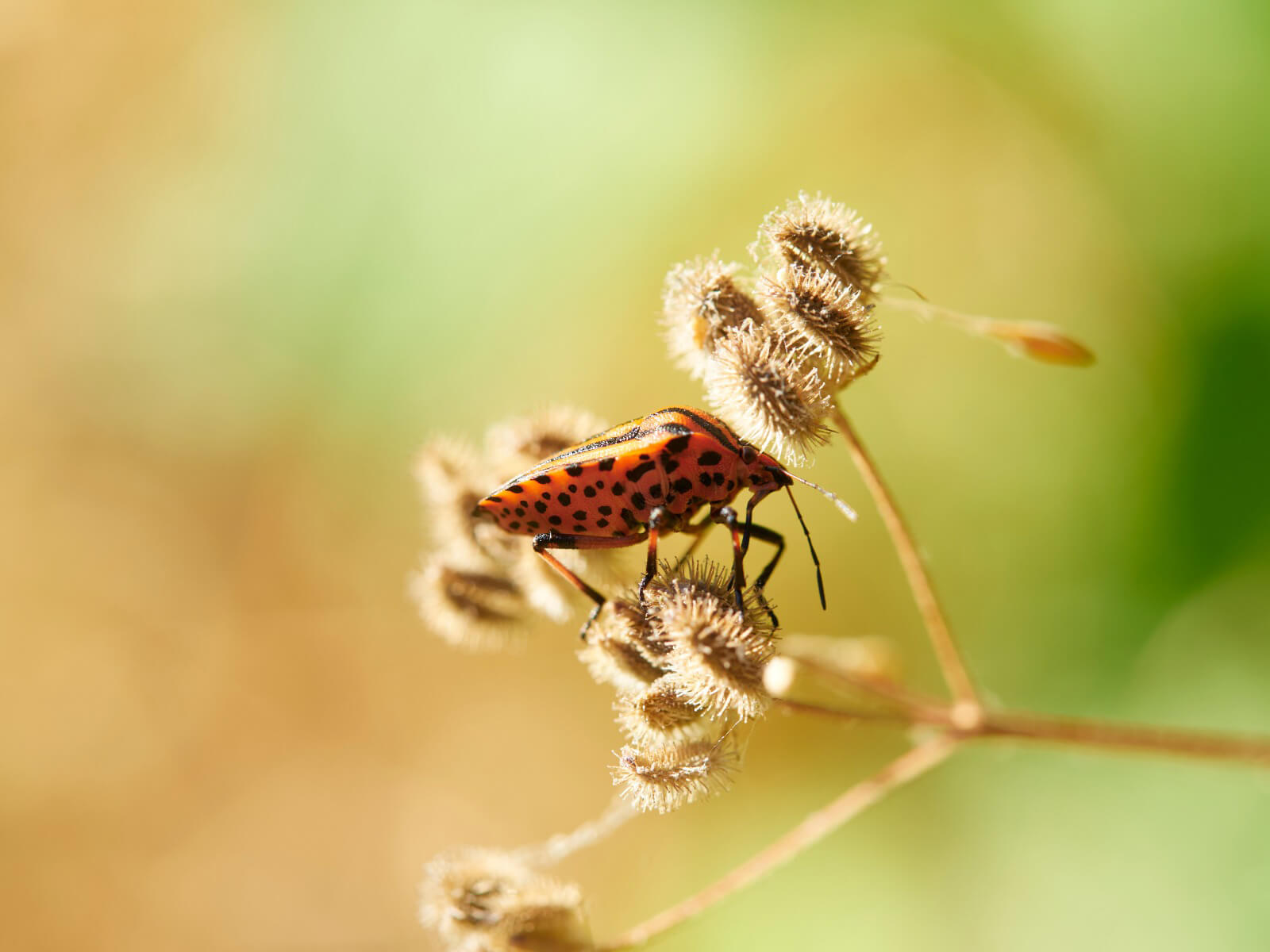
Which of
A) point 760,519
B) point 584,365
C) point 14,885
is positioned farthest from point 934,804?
point 14,885

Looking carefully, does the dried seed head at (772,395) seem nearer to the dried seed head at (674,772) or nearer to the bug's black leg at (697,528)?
the bug's black leg at (697,528)

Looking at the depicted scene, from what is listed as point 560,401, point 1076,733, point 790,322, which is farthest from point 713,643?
point 560,401

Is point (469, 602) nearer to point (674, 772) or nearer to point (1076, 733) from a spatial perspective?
point (674, 772)

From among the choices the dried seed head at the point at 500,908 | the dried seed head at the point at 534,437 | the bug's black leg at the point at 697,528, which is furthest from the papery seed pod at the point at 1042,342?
the dried seed head at the point at 500,908

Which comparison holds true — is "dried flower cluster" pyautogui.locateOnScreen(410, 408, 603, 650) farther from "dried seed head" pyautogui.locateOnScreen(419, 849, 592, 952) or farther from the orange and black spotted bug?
"dried seed head" pyautogui.locateOnScreen(419, 849, 592, 952)

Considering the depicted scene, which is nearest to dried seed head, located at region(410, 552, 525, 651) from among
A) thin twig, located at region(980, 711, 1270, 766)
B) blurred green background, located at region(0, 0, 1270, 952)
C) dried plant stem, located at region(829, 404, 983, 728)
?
dried plant stem, located at region(829, 404, 983, 728)

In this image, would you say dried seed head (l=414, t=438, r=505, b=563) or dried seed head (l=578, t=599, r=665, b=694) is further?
dried seed head (l=414, t=438, r=505, b=563)

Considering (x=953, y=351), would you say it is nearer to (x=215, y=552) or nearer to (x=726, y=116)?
(x=726, y=116)

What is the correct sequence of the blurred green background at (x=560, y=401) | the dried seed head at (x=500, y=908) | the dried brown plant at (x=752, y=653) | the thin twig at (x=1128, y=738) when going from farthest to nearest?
the blurred green background at (x=560, y=401)
the dried seed head at (x=500, y=908)
the dried brown plant at (x=752, y=653)
the thin twig at (x=1128, y=738)
